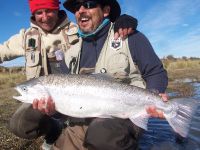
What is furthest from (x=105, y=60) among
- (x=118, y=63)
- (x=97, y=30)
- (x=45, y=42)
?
(x=45, y=42)

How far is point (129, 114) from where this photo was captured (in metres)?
4.65

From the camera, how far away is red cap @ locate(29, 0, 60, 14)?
6164 mm

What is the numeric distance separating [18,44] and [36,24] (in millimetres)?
512

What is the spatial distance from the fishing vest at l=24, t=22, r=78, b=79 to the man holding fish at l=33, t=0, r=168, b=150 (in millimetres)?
537

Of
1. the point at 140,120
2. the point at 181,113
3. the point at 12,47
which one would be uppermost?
the point at 12,47

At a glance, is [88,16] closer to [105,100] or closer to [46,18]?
[46,18]

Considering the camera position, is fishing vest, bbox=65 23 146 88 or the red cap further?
the red cap

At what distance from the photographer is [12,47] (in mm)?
6621

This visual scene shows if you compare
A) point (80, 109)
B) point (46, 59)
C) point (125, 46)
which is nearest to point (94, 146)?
point (80, 109)

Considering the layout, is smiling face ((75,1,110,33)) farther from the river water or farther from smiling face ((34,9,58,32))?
the river water

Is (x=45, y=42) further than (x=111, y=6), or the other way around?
(x=45, y=42)

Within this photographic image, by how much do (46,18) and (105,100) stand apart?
242 cm

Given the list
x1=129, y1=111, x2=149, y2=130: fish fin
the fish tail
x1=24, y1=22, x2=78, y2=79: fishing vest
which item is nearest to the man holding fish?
x1=129, y1=111, x2=149, y2=130: fish fin

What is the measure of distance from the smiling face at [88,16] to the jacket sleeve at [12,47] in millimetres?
1490
